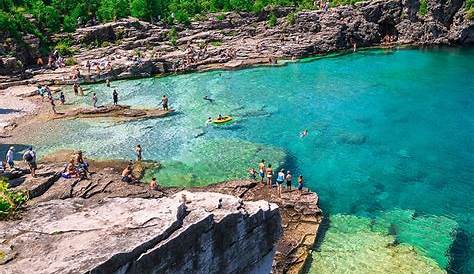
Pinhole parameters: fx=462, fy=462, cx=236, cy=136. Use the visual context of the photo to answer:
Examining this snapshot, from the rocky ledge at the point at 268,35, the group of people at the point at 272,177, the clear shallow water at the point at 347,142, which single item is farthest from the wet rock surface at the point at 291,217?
the rocky ledge at the point at 268,35

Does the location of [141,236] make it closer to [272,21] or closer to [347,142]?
[347,142]

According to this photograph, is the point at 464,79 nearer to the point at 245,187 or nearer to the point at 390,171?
the point at 390,171

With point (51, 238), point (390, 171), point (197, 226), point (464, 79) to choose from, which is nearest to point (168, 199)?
point (197, 226)

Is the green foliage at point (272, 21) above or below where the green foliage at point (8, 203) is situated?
below

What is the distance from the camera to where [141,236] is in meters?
12.2

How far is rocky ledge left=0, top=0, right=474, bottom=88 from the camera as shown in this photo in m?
70.1

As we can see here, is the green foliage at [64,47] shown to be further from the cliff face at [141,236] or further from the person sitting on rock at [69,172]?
the cliff face at [141,236]

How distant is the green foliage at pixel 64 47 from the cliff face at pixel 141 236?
60.5 m

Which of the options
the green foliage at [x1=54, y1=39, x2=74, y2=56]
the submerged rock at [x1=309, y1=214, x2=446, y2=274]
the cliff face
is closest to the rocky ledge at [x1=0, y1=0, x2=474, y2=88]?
the green foliage at [x1=54, y1=39, x2=74, y2=56]

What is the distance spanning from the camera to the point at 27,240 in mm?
12227

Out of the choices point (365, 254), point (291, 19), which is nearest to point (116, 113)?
point (365, 254)

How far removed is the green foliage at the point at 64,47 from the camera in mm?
69625

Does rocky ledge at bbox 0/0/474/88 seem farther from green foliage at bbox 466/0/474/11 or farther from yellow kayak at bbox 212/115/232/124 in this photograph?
yellow kayak at bbox 212/115/232/124

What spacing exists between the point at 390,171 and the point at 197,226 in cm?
2512
